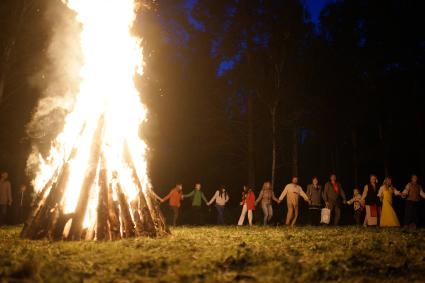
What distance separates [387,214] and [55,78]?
17.6m

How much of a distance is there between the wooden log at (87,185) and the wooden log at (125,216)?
74 centimetres

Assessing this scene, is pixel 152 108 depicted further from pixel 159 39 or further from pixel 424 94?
pixel 424 94

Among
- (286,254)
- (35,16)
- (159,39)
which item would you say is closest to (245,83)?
(159,39)

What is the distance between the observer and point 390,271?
23.0 ft

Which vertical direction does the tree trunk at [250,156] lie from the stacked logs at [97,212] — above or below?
above

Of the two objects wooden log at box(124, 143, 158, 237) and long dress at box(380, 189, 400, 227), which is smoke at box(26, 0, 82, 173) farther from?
long dress at box(380, 189, 400, 227)

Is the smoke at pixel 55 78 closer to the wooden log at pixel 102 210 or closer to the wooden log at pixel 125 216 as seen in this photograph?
the wooden log at pixel 102 210

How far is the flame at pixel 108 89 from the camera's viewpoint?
11.8 metres

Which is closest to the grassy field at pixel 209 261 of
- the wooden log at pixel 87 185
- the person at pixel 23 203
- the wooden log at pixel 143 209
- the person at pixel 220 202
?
the wooden log at pixel 87 185

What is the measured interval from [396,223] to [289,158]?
21.9 meters

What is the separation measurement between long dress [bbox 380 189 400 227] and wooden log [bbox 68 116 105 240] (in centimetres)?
1072

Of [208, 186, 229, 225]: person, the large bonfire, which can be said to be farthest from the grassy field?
[208, 186, 229, 225]: person

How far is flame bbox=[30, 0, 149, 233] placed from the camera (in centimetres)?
1180

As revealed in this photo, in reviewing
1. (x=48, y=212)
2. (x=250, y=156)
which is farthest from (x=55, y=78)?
(x=48, y=212)
